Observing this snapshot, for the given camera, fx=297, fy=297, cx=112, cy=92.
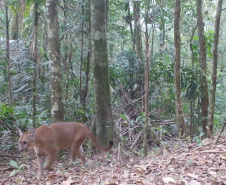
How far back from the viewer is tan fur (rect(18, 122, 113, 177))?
237 inches

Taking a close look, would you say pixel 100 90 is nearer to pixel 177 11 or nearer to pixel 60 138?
pixel 60 138

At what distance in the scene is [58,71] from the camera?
7.10m

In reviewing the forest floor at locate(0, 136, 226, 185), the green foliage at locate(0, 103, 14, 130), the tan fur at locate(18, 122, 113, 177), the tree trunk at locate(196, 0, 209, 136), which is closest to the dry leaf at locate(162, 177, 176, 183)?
the forest floor at locate(0, 136, 226, 185)

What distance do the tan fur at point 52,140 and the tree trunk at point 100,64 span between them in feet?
2.39

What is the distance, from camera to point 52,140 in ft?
21.0

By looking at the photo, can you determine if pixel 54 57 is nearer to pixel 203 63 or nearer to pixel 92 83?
pixel 92 83

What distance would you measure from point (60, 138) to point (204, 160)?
3220mm

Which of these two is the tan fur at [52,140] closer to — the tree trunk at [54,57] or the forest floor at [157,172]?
the forest floor at [157,172]

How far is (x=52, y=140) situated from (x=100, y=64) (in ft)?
7.11

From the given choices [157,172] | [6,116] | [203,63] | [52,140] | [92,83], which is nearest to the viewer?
[157,172]

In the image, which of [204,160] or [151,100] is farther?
[151,100]

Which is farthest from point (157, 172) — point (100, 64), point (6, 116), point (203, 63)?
point (203, 63)

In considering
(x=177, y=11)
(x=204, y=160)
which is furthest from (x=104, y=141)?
(x=177, y=11)

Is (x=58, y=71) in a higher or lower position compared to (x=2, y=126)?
higher
